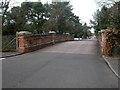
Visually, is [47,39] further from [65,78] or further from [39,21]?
[39,21]

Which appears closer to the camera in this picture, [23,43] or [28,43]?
[23,43]

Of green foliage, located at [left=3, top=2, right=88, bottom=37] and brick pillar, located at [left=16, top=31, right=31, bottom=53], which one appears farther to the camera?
green foliage, located at [left=3, top=2, right=88, bottom=37]

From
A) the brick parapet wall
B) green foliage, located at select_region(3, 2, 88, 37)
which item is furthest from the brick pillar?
green foliage, located at select_region(3, 2, 88, 37)

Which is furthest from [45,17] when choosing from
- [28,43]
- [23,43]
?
[23,43]

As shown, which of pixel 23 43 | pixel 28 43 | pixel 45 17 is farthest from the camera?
pixel 45 17

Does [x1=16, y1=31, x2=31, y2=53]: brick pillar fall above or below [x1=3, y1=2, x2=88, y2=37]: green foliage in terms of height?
below

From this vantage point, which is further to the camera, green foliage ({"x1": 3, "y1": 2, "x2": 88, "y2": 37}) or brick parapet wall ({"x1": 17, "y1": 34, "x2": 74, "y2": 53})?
green foliage ({"x1": 3, "y1": 2, "x2": 88, "y2": 37})

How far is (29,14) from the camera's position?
218 feet

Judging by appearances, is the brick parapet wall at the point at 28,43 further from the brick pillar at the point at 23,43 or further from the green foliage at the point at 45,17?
the green foliage at the point at 45,17

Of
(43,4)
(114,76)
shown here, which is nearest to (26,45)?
(114,76)

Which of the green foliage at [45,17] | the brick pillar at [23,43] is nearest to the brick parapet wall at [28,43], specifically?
the brick pillar at [23,43]

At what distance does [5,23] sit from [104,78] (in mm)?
32712

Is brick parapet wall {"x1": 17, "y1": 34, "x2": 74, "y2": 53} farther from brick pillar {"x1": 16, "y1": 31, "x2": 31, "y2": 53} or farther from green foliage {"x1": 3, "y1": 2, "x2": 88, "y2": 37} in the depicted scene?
green foliage {"x1": 3, "y1": 2, "x2": 88, "y2": 37}

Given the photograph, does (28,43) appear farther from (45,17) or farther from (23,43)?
(45,17)
